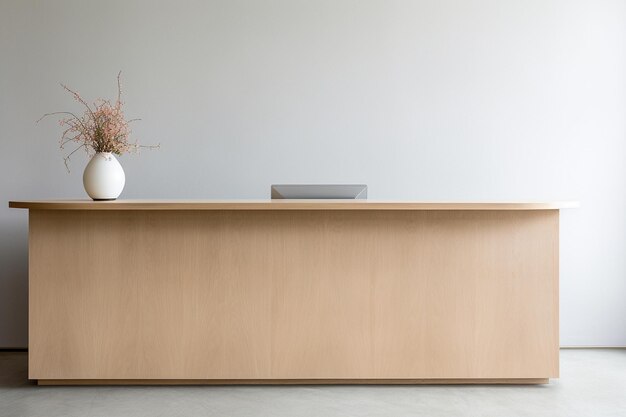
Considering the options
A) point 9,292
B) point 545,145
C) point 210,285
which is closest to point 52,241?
point 210,285

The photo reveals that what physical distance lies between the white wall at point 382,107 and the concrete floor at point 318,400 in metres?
1.40

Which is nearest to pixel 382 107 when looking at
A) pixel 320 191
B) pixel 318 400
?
pixel 320 191

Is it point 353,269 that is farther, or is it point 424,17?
point 424,17

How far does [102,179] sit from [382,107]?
217 centimetres

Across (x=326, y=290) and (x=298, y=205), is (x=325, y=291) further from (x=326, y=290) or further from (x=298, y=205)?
(x=298, y=205)

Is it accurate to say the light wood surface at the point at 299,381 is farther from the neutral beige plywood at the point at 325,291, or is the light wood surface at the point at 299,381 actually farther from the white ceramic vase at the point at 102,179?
the white ceramic vase at the point at 102,179

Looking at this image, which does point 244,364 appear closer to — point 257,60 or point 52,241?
point 52,241

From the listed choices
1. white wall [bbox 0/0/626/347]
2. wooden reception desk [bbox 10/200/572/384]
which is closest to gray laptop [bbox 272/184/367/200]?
wooden reception desk [bbox 10/200/572/384]

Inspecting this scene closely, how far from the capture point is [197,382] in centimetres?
370

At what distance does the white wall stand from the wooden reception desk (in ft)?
4.24

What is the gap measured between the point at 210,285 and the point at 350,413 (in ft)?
3.31

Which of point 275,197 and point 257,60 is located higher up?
point 257,60

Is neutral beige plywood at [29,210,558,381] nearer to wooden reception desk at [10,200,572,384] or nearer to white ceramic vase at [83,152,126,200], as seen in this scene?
wooden reception desk at [10,200,572,384]

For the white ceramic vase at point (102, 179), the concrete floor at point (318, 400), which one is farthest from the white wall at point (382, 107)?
the concrete floor at point (318, 400)
